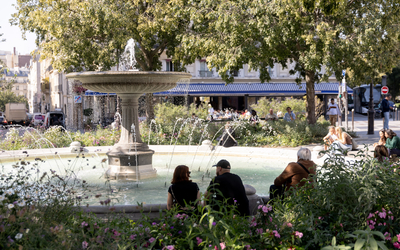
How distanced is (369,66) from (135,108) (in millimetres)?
11452

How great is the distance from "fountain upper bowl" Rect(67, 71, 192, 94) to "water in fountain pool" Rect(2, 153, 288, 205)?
1.49 meters

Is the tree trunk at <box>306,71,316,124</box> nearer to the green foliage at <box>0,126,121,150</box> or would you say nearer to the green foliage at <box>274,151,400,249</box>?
the green foliage at <box>0,126,121,150</box>

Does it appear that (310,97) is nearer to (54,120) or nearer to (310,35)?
(310,35)

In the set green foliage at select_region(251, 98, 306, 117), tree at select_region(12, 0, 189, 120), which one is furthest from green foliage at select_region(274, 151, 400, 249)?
green foliage at select_region(251, 98, 306, 117)

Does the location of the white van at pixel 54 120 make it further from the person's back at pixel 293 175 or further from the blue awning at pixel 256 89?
the person's back at pixel 293 175

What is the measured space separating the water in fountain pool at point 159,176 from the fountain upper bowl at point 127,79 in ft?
4.90

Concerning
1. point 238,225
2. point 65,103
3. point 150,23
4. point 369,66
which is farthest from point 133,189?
point 65,103

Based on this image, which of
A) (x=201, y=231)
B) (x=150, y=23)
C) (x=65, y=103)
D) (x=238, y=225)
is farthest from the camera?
(x=65, y=103)

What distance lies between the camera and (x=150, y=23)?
21.3m

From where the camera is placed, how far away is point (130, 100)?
32.0 ft

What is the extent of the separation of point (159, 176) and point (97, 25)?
13.3m

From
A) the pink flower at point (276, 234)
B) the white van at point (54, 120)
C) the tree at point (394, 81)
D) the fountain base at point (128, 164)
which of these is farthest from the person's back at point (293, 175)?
the tree at point (394, 81)

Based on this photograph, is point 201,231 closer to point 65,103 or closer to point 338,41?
point 338,41

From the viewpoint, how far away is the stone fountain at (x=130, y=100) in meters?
8.62
